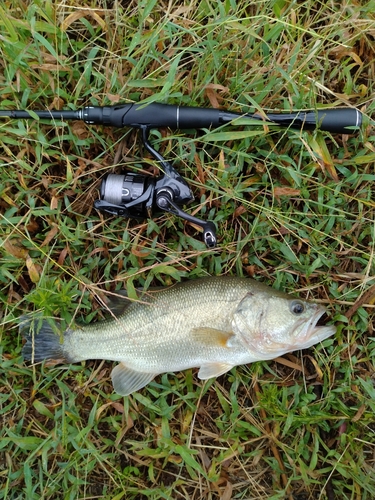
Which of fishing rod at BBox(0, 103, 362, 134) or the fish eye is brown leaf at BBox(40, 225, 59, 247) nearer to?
fishing rod at BBox(0, 103, 362, 134)

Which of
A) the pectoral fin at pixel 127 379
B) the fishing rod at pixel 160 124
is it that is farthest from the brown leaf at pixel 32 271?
the pectoral fin at pixel 127 379

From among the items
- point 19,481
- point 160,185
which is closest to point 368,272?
point 160,185

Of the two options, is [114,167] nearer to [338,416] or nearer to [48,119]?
[48,119]

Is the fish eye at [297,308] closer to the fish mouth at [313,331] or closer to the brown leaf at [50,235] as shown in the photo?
the fish mouth at [313,331]

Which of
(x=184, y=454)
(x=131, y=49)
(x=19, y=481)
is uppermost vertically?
(x=131, y=49)

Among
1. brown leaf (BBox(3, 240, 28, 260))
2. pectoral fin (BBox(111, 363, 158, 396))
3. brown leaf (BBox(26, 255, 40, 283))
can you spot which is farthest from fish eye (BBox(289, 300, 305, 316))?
brown leaf (BBox(3, 240, 28, 260))
